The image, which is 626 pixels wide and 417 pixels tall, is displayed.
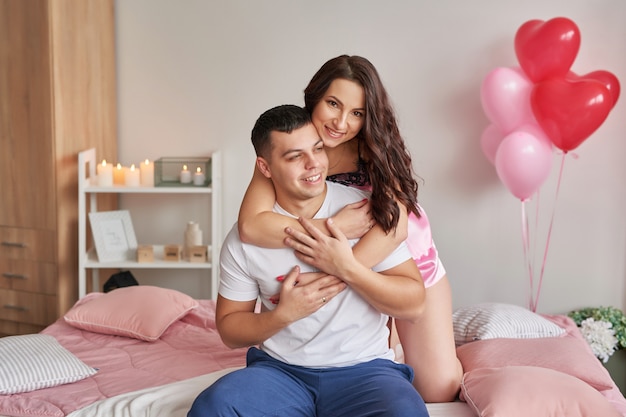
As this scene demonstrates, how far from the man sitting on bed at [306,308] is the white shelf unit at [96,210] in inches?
67.8

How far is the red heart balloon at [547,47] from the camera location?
129 inches

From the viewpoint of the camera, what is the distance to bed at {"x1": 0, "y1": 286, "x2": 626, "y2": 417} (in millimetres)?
2102

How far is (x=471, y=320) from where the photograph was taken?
9.26 ft

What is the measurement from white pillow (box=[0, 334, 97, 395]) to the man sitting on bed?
0.64 m

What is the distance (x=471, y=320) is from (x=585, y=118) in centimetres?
102

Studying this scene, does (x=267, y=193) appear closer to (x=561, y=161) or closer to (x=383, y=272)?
(x=383, y=272)

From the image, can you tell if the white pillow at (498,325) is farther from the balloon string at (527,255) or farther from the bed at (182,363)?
the balloon string at (527,255)

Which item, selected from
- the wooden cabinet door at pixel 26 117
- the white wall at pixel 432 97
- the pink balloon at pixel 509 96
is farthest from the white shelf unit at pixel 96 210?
the pink balloon at pixel 509 96

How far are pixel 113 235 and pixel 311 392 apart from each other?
2058 mm

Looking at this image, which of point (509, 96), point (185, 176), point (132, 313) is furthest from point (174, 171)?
point (509, 96)

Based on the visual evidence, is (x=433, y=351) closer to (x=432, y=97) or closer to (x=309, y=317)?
(x=309, y=317)

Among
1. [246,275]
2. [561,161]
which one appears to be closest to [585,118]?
[561,161]

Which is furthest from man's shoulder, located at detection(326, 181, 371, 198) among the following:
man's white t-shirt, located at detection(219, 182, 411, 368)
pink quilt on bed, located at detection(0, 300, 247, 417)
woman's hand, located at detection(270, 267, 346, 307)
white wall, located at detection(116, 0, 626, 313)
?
white wall, located at detection(116, 0, 626, 313)

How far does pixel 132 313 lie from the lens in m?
2.88
